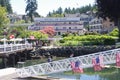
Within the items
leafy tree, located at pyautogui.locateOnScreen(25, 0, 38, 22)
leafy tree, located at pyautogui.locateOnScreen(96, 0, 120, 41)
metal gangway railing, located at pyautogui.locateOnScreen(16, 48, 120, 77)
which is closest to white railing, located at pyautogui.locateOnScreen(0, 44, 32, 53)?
metal gangway railing, located at pyautogui.locateOnScreen(16, 48, 120, 77)

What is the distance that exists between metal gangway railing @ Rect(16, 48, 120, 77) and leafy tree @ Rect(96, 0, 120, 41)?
→ 29357 millimetres

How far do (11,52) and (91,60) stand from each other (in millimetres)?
18114

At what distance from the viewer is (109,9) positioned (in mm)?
68625

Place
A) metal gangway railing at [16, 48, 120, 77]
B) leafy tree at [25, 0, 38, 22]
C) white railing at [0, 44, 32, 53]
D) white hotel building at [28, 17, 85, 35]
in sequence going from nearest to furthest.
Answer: metal gangway railing at [16, 48, 120, 77]
white railing at [0, 44, 32, 53]
white hotel building at [28, 17, 85, 35]
leafy tree at [25, 0, 38, 22]

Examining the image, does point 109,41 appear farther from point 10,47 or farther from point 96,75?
point 96,75

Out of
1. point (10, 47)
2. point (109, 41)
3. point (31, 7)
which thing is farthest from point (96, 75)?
point (31, 7)

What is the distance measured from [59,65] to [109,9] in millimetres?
32658

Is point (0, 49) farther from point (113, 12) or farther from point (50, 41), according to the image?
point (50, 41)

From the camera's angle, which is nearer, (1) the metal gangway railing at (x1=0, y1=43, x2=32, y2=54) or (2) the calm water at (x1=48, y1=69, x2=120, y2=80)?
(2) the calm water at (x1=48, y1=69, x2=120, y2=80)

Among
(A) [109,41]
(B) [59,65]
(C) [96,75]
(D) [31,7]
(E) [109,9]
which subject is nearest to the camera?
(B) [59,65]

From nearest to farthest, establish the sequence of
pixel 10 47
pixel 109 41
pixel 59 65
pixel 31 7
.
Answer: pixel 59 65
pixel 10 47
pixel 109 41
pixel 31 7

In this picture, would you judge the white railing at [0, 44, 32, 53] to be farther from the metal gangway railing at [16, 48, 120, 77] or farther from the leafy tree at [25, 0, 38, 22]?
the leafy tree at [25, 0, 38, 22]

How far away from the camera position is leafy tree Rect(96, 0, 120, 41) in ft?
219

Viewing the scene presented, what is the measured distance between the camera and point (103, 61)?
1483 inches
